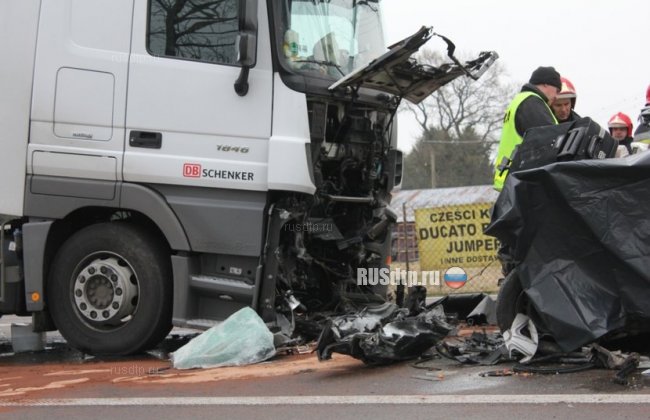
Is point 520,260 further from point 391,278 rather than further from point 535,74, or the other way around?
point 391,278

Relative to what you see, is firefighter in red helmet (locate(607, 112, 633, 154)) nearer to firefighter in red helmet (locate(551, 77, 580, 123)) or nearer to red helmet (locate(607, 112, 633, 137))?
red helmet (locate(607, 112, 633, 137))

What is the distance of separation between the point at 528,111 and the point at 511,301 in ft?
4.68

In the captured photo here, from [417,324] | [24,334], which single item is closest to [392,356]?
[417,324]

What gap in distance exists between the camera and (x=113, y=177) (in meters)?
5.89

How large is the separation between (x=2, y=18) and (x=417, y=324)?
13.3 ft

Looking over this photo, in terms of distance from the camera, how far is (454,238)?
37.4ft

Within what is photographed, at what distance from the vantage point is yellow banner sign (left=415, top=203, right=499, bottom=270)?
11289 millimetres

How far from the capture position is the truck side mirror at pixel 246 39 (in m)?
5.54

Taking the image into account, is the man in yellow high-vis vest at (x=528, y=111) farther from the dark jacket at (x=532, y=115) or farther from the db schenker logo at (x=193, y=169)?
the db schenker logo at (x=193, y=169)

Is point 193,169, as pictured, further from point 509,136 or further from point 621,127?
point 621,127

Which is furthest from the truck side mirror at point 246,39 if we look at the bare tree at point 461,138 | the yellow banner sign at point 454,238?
the bare tree at point 461,138

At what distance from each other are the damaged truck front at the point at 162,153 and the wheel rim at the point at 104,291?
2cm

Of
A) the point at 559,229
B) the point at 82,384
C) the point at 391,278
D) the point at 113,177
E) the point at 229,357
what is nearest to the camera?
the point at 559,229

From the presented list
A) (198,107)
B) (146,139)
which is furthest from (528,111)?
(146,139)
